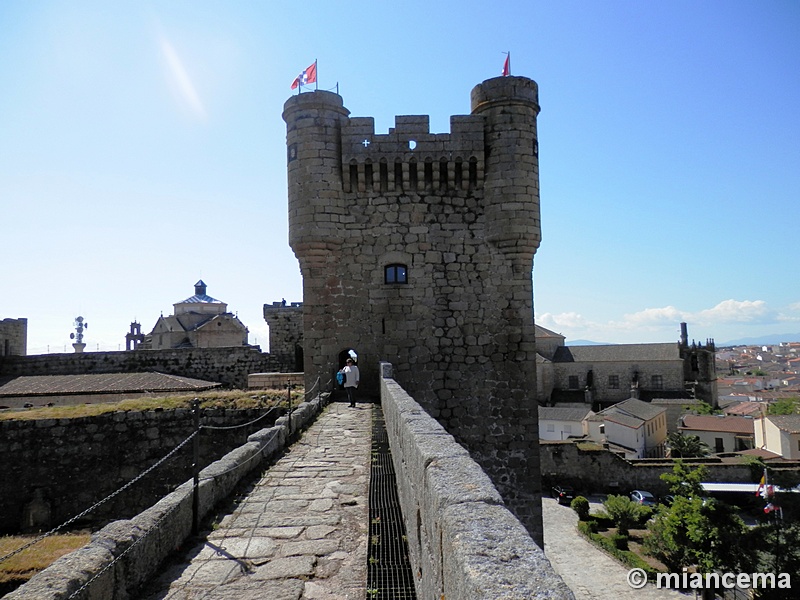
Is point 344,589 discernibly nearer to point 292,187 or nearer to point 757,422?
point 292,187

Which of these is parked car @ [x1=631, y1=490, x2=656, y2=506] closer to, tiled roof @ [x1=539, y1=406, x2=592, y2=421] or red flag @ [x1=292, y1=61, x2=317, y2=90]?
tiled roof @ [x1=539, y1=406, x2=592, y2=421]

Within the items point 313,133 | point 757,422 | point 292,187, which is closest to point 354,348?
point 292,187

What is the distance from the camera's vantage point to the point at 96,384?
16.8 metres

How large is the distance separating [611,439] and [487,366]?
41321 millimetres

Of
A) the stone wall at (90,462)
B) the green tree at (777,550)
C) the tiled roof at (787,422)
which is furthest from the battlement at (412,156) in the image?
the tiled roof at (787,422)

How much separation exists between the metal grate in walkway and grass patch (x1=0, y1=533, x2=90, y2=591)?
2.75 metres

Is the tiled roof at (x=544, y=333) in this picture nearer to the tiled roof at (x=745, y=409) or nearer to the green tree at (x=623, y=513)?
the tiled roof at (x=745, y=409)

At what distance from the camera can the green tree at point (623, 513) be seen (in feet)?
99.1

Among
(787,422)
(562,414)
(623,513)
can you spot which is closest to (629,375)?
(562,414)

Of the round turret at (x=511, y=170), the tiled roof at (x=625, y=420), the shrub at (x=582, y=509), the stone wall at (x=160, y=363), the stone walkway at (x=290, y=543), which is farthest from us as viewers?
the tiled roof at (x=625, y=420)

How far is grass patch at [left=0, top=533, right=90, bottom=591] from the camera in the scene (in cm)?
580

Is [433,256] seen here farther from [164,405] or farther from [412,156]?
[164,405]

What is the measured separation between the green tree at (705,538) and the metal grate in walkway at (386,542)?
851 inches

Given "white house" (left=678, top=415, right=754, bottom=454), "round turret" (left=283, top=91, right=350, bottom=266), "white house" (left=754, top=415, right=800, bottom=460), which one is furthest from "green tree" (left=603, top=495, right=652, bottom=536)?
"round turret" (left=283, top=91, right=350, bottom=266)
